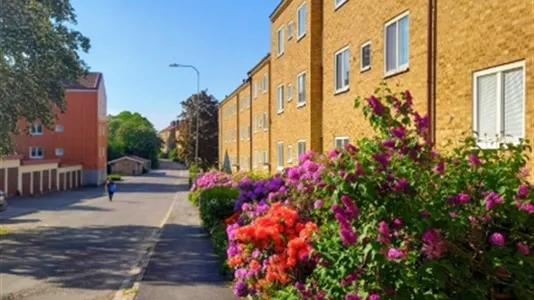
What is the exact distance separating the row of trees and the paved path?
166 feet

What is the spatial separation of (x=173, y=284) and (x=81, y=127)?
195ft

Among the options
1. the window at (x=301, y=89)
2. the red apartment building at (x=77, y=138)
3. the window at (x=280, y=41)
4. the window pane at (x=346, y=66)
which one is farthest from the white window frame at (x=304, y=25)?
the red apartment building at (x=77, y=138)

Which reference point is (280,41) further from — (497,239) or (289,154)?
(497,239)

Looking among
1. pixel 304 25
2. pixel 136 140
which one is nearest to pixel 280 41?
pixel 304 25

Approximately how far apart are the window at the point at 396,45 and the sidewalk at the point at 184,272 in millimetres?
5645

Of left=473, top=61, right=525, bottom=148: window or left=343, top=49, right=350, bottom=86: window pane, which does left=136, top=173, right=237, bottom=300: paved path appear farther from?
left=343, top=49, right=350, bottom=86: window pane

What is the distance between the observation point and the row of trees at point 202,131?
69.3 m

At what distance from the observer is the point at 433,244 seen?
4.10m

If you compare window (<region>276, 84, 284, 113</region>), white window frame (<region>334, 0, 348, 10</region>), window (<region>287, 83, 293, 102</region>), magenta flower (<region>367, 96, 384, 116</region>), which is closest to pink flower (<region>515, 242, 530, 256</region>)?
magenta flower (<region>367, 96, 384, 116</region>)

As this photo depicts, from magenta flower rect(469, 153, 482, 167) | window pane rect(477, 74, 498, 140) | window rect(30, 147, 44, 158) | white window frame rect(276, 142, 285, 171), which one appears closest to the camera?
magenta flower rect(469, 153, 482, 167)

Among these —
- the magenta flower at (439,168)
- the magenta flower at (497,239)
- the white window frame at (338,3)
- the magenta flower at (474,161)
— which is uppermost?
the white window frame at (338,3)

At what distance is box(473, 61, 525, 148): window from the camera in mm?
7559

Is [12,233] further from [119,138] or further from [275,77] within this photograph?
[119,138]

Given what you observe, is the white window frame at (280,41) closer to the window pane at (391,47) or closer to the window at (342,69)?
the window at (342,69)
